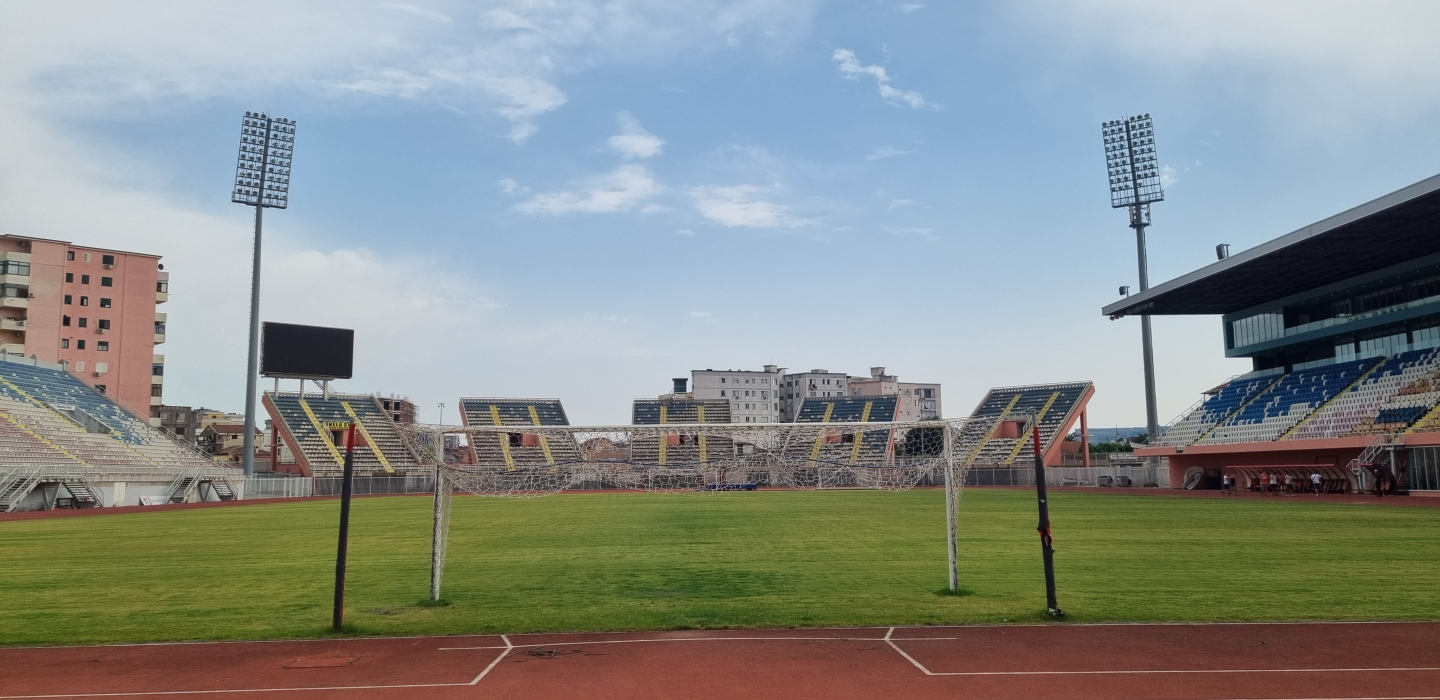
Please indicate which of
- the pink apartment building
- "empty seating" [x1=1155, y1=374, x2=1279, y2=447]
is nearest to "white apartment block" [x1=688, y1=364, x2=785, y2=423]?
the pink apartment building

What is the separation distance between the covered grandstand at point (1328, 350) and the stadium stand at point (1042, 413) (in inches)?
401

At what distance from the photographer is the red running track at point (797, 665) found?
787 centimetres

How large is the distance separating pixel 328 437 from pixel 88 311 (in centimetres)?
2383

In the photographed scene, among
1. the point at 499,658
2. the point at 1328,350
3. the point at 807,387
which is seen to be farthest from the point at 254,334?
the point at 807,387

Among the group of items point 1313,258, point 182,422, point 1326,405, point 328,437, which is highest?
point 1313,258

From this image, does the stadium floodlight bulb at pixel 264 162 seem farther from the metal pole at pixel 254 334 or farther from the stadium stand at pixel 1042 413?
the stadium stand at pixel 1042 413

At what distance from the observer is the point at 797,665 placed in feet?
28.6

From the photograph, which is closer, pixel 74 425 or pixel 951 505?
pixel 951 505

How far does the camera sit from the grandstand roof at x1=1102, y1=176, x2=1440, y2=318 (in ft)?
107

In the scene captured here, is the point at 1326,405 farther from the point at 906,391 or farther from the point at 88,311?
the point at 906,391

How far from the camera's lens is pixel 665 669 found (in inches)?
341

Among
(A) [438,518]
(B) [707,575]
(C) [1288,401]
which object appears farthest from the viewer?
(C) [1288,401]

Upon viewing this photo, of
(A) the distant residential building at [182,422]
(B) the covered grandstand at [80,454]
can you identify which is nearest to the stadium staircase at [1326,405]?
(B) the covered grandstand at [80,454]

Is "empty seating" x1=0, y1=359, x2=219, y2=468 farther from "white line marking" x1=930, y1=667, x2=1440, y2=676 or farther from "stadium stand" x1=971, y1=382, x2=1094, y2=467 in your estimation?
"stadium stand" x1=971, y1=382, x2=1094, y2=467
